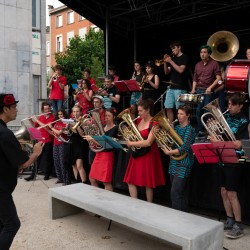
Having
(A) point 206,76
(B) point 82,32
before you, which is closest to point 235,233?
(A) point 206,76

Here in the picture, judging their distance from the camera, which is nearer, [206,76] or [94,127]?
[94,127]

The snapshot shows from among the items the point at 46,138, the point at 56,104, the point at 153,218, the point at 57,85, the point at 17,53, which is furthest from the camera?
the point at 17,53

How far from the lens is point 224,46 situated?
7.79 meters

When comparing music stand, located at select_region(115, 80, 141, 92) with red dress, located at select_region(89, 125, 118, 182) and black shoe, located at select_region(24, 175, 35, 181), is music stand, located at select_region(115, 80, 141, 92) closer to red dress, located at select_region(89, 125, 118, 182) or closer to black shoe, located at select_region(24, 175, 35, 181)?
red dress, located at select_region(89, 125, 118, 182)

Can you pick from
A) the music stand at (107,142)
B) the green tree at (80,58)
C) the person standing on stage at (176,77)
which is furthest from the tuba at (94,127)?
the green tree at (80,58)

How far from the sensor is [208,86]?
694cm

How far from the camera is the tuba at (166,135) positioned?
14.1 feet

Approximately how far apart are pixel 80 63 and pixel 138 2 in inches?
800

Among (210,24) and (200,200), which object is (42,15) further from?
(200,200)

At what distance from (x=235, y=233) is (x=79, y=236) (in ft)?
6.47

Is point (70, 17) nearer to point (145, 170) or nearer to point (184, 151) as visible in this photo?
point (145, 170)

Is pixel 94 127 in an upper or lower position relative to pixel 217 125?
lower

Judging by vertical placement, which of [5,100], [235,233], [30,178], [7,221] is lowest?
[30,178]

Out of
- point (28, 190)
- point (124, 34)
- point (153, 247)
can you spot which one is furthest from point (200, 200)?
point (124, 34)
